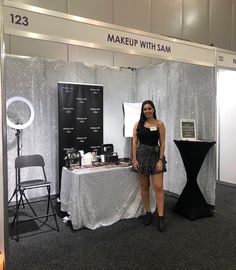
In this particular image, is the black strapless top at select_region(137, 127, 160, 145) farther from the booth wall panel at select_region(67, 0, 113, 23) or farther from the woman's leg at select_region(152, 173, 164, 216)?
the booth wall panel at select_region(67, 0, 113, 23)

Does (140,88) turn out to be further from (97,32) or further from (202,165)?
(97,32)

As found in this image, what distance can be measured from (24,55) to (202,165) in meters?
3.09

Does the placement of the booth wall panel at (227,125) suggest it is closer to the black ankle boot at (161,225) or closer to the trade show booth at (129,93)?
the trade show booth at (129,93)

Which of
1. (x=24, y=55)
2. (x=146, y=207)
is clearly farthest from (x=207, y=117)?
(x=24, y=55)

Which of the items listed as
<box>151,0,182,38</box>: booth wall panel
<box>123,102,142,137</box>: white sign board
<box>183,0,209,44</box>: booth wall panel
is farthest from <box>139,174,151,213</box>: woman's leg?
<box>183,0,209,44</box>: booth wall panel

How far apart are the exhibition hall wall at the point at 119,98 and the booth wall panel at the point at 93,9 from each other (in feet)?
2.75

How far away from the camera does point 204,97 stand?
12.4 ft

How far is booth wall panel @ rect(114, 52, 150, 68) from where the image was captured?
4.91 m

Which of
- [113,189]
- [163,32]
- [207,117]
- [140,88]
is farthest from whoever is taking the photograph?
[163,32]

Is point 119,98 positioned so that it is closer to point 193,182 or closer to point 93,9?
point 93,9

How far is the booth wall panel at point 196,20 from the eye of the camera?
18.0 ft

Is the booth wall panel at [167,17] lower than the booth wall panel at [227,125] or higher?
higher

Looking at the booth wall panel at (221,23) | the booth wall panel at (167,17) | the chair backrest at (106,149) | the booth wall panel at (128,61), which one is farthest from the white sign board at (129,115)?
the booth wall panel at (221,23)

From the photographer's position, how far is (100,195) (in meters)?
3.11
